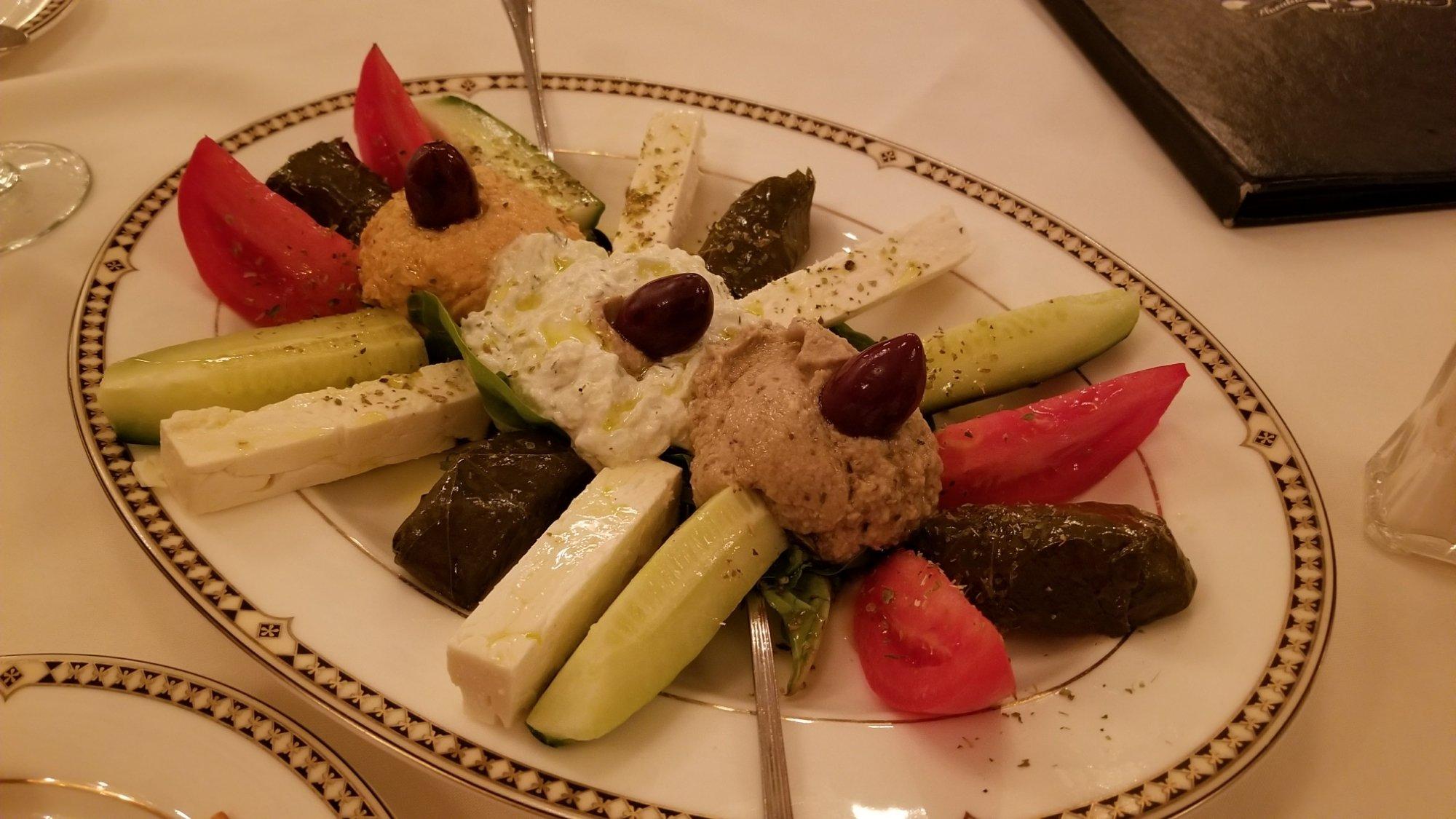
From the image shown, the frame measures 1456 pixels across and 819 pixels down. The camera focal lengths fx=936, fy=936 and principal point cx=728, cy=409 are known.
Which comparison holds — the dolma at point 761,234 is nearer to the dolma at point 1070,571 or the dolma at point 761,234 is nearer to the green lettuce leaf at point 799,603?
the green lettuce leaf at point 799,603

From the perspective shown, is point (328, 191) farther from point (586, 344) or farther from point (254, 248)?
point (586, 344)

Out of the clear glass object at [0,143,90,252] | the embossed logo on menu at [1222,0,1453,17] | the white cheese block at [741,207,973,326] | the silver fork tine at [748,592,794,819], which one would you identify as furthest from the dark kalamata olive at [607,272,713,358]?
the embossed logo on menu at [1222,0,1453,17]

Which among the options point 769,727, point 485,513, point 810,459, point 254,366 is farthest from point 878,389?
point 254,366

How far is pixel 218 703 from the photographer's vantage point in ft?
5.14

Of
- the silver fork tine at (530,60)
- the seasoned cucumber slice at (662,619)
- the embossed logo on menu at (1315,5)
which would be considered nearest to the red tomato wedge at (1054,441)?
the seasoned cucumber slice at (662,619)

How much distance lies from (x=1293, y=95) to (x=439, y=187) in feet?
10.1

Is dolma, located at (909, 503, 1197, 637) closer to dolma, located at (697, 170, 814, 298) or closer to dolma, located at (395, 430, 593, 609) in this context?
dolma, located at (395, 430, 593, 609)

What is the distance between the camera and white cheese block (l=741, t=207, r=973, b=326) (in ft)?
8.94

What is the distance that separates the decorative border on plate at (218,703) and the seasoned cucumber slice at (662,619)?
0.33 metres

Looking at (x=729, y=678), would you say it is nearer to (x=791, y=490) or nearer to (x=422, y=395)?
(x=791, y=490)

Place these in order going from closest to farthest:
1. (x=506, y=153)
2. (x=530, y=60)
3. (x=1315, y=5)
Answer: (x=506, y=153) → (x=530, y=60) → (x=1315, y=5)

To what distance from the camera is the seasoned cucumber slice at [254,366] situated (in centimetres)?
208

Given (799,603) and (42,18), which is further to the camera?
(42,18)

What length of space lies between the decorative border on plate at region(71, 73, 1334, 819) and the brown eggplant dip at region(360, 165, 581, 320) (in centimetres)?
63
